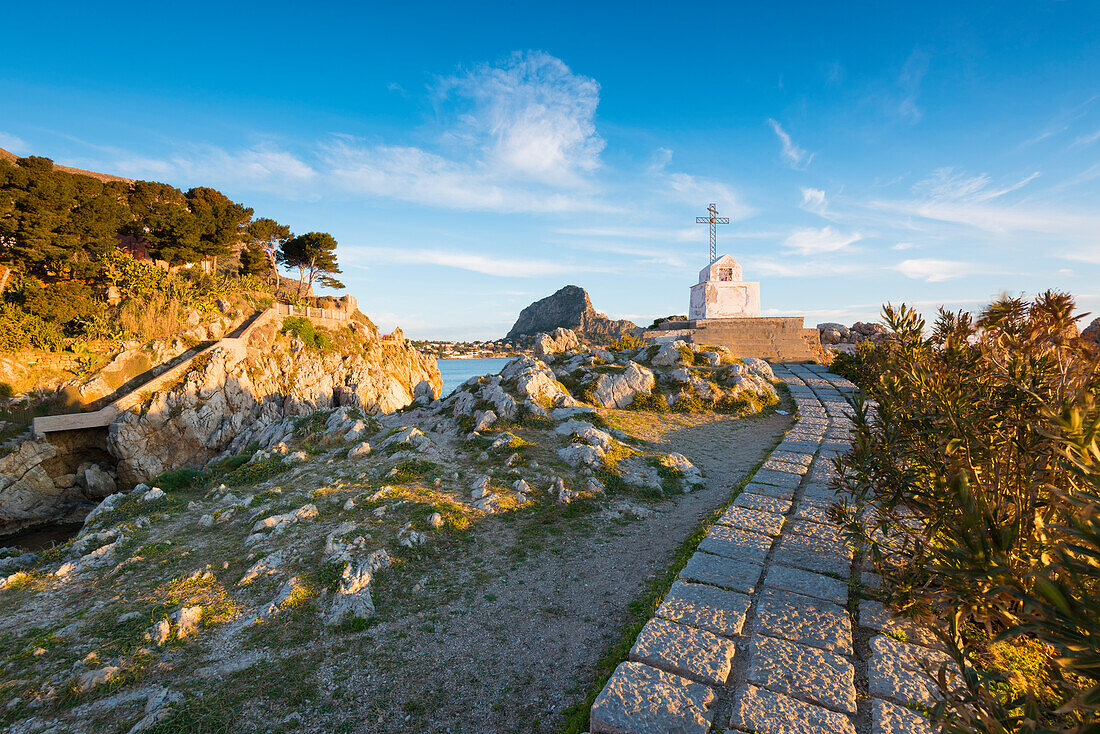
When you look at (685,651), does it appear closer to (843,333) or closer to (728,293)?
(843,333)

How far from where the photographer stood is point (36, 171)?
23.6 meters

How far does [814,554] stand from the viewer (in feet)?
15.3

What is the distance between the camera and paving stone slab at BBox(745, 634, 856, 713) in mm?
2852

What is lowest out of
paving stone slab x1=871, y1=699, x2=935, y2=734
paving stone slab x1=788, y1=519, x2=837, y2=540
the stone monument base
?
paving stone slab x1=871, y1=699, x2=935, y2=734

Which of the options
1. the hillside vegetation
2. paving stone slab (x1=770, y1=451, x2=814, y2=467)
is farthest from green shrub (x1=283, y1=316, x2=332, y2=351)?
paving stone slab (x1=770, y1=451, x2=814, y2=467)

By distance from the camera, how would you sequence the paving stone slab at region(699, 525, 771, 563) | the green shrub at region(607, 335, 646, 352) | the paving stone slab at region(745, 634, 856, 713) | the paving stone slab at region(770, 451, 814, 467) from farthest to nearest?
the green shrub at region(607, 335, 646, 352), the paving stone slab at region(770, 451, 814, 467), the paving stone slab at region(699, 525, 771, 563), the paving stone slab at region(745, 634, 856, 713)

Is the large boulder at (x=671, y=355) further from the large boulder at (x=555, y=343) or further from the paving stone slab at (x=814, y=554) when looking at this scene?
the paving stone slab at (x=814, y=554)

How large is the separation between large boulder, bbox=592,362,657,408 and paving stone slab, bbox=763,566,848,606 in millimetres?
9188

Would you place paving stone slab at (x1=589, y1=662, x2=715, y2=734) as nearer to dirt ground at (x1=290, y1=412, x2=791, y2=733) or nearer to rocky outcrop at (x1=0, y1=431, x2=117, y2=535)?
dirt ground at (x1=290, y1=412, x2=791, y2=733)

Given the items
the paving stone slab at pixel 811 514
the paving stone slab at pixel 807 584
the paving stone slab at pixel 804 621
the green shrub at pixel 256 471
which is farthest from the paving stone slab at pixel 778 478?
the green shrub at pixel 256 471

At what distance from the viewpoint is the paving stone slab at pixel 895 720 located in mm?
2615

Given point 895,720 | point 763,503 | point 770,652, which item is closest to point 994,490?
point 895,720

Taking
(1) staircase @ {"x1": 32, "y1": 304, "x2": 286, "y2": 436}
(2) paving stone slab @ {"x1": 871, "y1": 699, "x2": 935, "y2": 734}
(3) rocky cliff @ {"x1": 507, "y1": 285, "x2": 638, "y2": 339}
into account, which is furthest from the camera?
(3) rocky cliff @ {"x1": 507, "y1": 285, "x2": 638, "y2": 339}

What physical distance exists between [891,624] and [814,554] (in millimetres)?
1159
